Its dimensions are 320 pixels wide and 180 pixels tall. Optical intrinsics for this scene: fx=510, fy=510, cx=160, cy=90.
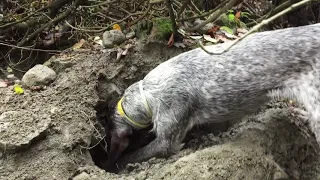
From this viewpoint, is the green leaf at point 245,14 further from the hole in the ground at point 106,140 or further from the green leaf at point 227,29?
the hole in the ground at point 106,140

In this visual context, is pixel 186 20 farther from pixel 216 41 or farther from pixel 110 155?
pixel 110 155

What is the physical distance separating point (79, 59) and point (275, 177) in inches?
92.7

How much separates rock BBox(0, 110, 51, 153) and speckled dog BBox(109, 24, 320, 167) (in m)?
0.81

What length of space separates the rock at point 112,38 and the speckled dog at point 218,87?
791 mm

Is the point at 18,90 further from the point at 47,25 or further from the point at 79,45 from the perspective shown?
the point at 47,25

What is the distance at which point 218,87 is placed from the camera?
14.1 ft

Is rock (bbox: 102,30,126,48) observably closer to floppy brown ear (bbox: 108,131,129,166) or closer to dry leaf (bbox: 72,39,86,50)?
dry leaf (bbox: 72,39,86,50)

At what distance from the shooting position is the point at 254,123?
15.0ft

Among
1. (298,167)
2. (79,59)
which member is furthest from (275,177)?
(79,59)

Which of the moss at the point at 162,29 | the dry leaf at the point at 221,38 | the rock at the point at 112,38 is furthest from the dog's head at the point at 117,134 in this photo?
the dry leaf at the point at 221,38

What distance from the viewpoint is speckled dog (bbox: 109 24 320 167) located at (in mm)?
3961

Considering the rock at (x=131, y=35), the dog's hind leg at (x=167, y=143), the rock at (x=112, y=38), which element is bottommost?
the dog's hind leg at (x=167, y=143)

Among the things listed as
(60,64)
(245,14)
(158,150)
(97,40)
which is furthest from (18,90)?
(245,14)

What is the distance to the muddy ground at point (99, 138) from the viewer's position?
388cm
